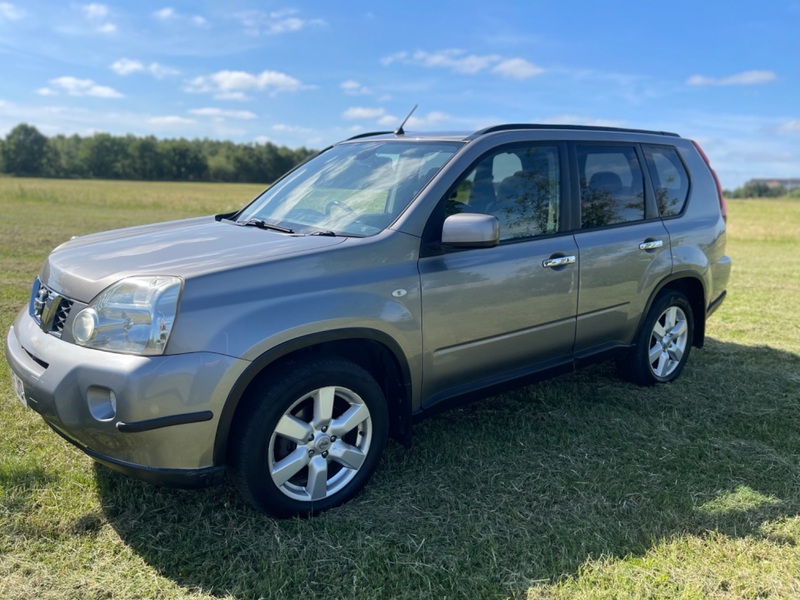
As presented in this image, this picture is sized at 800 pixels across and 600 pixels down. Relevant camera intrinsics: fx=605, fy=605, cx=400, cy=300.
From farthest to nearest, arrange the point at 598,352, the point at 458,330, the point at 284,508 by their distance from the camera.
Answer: the point at 598,352, the point at 458,330, the point at 284,508

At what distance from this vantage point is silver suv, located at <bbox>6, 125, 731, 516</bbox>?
2434 millimetres

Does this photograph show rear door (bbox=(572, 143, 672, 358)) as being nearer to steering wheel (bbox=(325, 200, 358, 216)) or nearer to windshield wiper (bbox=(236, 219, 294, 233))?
steering wheel (bbox=(325, 200, 358, 216))

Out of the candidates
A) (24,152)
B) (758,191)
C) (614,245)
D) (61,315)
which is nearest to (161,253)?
(61,315)

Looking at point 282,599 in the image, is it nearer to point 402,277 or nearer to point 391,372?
point 391,372

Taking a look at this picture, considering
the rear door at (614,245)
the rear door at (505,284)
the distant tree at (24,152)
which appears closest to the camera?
the rear door at (505,284)

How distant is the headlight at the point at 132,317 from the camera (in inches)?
94.3

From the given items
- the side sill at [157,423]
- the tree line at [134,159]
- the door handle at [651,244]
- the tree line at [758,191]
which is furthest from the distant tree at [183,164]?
the side sill at [157,423]

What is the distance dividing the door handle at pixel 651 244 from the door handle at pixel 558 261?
2.58ft

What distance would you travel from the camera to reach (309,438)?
2793mm

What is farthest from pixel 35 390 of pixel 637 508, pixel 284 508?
pixel 637 508

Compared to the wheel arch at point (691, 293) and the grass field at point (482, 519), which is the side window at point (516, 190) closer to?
the wheel arch at point (691, 293)

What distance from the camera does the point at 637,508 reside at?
3.01m

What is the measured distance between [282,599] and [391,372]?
1.17 m

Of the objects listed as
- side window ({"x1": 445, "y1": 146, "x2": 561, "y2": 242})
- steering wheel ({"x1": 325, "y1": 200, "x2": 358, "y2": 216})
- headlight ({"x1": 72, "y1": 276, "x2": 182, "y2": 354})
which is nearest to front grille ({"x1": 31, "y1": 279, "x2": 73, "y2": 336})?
headlight ({"x1": 72, "y1": 276, "x2": 182, "y2": 354})
